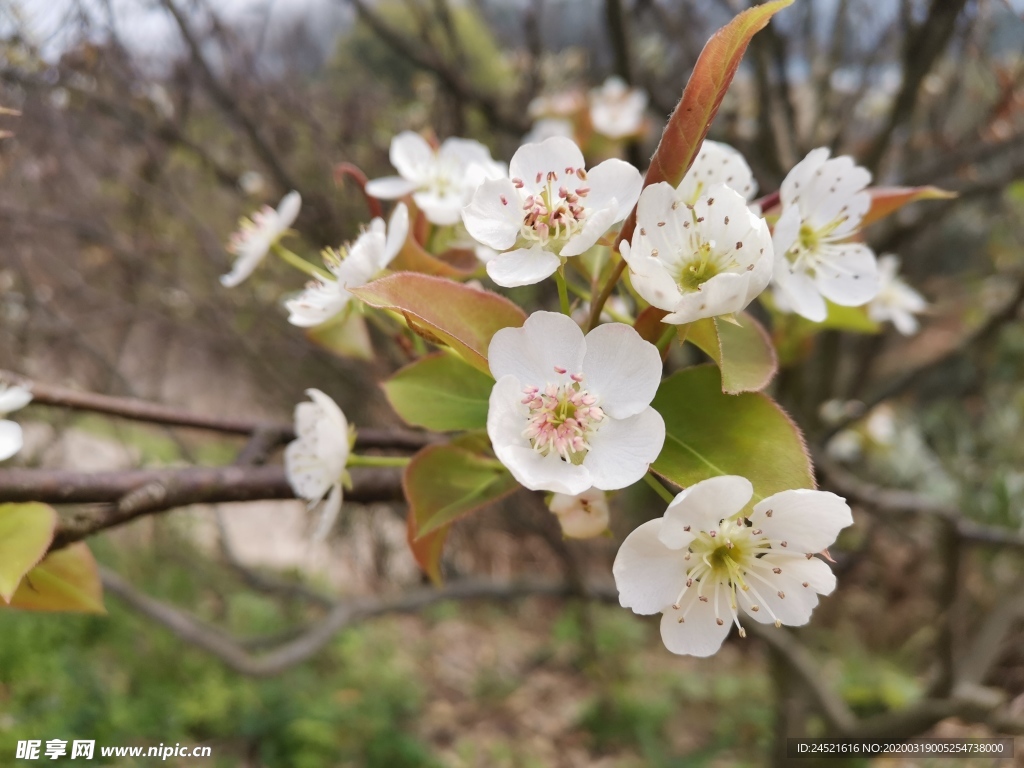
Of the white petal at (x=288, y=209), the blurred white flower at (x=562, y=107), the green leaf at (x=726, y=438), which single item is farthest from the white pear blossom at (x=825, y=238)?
the blurred white flower at (x=562, y=107)

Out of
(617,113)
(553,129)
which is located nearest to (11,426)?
(553,129)

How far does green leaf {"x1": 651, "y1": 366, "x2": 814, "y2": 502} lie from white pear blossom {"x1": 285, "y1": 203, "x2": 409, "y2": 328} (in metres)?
0.26

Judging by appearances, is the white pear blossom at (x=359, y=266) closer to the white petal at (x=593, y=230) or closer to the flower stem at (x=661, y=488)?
the white petal at (x=593, y=230)

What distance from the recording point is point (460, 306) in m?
0.51

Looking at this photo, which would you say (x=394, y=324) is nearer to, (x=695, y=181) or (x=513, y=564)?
(x=695, y=181)

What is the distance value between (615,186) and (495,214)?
3.9 inches

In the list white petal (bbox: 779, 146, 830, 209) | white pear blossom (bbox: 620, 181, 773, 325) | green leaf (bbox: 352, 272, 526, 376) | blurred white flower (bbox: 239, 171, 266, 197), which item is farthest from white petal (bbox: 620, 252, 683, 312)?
blurred white flower (bbox: 239, 171, 266, 197)

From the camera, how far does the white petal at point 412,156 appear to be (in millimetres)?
792

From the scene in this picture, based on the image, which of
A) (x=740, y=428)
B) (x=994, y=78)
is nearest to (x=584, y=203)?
(x=740, y=428)

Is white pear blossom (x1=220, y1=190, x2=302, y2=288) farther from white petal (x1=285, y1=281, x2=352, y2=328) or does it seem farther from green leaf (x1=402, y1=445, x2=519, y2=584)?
green leaf (x1=402, y1=445, x2=519, y2=584)

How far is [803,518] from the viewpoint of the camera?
0.46 metres

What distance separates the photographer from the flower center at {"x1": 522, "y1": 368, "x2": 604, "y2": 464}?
0.50m

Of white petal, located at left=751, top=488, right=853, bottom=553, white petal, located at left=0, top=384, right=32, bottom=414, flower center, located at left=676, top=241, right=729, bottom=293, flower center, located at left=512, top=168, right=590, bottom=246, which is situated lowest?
white petal, located at left=751, top=488, right=853, bottom=553

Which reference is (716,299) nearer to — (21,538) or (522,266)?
(522,266)
